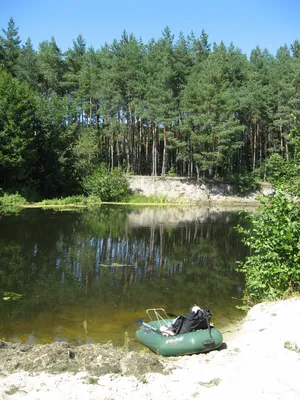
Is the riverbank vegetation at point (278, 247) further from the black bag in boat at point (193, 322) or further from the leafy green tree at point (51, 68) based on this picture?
the leafy green tree at point (51, 68)

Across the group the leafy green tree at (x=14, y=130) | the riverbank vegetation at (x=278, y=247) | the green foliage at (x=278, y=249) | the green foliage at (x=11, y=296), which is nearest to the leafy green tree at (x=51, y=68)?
the leafy green tree at (x=14, y=130)

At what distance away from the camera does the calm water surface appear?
8.98m

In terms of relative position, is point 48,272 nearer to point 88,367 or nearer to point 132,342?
point 132,342

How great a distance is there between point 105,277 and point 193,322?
5.96m

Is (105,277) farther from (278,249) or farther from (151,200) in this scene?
(151,200)

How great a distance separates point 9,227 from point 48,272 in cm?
1045

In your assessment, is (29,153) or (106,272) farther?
(29,153)

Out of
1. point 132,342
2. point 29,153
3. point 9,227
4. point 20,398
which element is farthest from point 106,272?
point 29,153

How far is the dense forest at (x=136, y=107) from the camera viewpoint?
1604 inches

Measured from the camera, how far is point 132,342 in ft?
26.3

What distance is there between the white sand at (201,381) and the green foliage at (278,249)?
2355 mm

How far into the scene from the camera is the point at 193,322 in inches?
293

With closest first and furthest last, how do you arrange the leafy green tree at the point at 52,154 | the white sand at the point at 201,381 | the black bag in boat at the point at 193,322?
the white sand at the point at 201,381 → the black bag in boat at the point at 193,322 → the leafy green tree at the point at 52,154

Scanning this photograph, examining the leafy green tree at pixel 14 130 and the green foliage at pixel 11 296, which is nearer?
the green foliage at pixel 11 296
